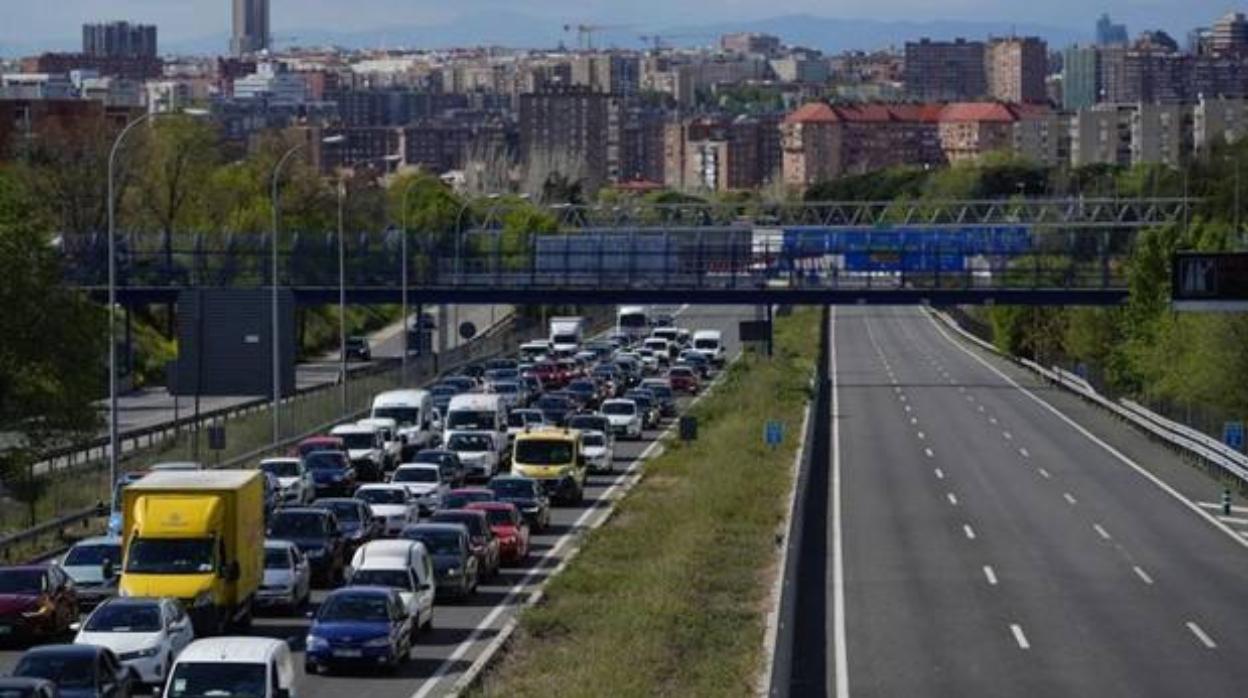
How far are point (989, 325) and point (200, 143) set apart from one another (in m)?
37.2

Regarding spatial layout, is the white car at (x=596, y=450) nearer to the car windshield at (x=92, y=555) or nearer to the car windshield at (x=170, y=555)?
the car windshield at (x=92, y=555)

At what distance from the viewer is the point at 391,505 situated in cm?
4981

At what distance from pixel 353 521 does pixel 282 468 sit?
7.73 metres

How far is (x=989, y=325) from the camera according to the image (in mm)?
136375

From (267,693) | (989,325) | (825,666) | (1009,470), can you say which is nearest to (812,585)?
(825,666)

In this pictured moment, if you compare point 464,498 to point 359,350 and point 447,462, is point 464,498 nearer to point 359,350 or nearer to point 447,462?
point 447,462

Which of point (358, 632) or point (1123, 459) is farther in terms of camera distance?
point (1123, 459)

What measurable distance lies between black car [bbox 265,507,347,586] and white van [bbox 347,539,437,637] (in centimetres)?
392

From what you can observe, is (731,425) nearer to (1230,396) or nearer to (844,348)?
(1230,396)

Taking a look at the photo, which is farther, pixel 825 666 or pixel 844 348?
pixel 844 348

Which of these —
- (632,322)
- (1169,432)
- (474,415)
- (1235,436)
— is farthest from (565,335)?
(1235,436)

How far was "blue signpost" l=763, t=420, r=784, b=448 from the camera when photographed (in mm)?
67062

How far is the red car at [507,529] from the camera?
4675 centimetres

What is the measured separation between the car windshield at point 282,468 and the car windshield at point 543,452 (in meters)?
5.59
